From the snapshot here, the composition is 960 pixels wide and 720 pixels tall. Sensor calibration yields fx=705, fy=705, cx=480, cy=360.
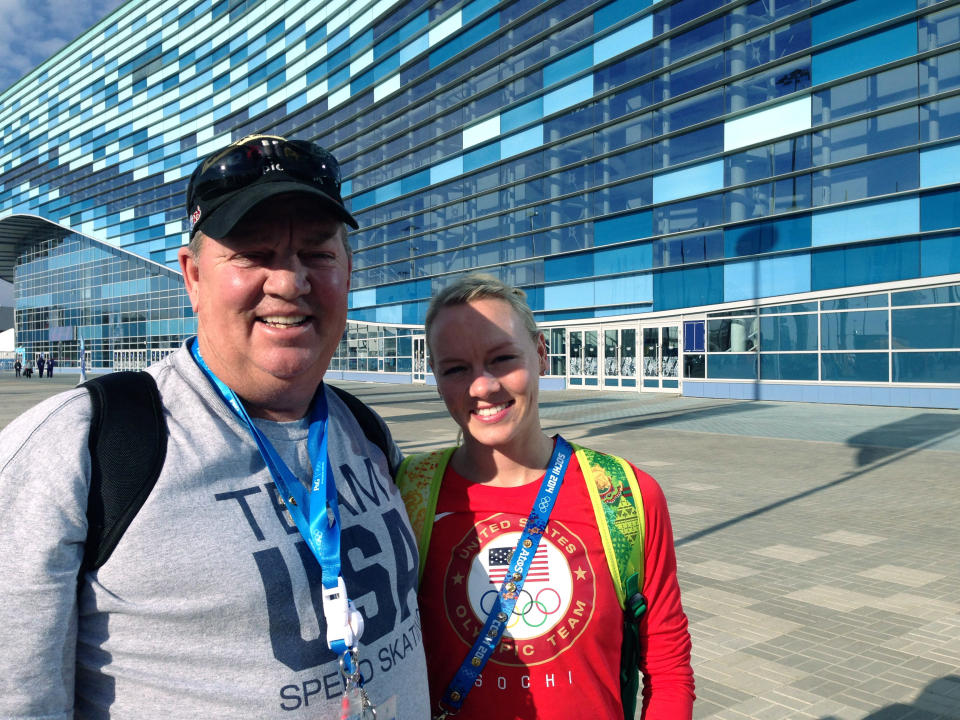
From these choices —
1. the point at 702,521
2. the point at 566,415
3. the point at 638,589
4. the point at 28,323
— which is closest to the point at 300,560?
the point at 638,589

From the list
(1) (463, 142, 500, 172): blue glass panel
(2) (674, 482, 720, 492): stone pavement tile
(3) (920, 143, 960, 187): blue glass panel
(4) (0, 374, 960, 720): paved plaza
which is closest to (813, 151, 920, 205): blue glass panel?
(3) (920, 143, 960, 187): blue glass panel

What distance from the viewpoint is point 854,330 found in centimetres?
1981

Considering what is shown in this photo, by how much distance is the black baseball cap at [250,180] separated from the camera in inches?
55.8

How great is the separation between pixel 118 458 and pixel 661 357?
2497cm

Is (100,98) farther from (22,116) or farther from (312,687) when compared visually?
(312,687)

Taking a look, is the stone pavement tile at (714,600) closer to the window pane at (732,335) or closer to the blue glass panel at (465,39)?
the window pane at (732,335)

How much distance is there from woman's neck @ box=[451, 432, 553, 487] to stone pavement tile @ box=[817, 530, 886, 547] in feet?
19.1

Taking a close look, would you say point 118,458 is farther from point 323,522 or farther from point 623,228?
point 623,228

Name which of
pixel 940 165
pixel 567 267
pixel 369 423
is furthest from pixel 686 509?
pixel 567 267

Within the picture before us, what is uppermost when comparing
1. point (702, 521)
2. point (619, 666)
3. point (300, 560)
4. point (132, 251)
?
point (132, 251)

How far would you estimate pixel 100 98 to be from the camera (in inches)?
2542

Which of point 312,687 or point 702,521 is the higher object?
point 312,687

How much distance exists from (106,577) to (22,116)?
9187cm

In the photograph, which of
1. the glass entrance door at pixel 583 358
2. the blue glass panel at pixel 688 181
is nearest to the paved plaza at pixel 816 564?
the blue glass panel at pixel 688 181
